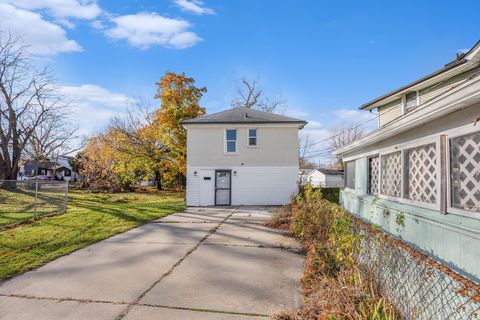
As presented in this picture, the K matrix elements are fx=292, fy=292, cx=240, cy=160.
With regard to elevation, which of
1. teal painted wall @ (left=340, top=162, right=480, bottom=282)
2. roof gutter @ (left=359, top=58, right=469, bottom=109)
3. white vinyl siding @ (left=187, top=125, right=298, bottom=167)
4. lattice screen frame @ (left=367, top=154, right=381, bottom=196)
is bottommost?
teal painted wall @ (left=340, top=162, right=480, bottom=282)

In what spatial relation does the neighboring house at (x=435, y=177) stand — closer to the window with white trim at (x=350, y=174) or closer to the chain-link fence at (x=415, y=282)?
the chain-link fence at (x=415, y=282)

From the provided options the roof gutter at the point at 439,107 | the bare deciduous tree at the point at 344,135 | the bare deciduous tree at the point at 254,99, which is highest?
the bare deciduous tree at the point at 254,99

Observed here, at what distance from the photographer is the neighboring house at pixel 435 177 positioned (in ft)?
9.31

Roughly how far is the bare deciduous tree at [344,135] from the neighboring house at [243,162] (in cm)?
2923

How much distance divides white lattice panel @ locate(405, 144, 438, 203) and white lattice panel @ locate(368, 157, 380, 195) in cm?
160

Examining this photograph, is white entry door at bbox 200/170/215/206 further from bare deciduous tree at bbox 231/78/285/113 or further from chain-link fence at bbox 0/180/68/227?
bare deciduous tree at bbox 231/78/285/113

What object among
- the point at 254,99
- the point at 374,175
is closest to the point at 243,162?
the point at 374,175

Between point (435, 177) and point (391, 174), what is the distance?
166 cm

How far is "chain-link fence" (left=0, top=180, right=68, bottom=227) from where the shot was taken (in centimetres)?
1070

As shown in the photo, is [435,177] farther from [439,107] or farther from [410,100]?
[410,100]

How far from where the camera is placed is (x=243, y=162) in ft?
53.7

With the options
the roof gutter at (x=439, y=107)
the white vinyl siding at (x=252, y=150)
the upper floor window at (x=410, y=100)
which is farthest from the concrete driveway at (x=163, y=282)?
the white vinyl siding at (x=252, y=150)

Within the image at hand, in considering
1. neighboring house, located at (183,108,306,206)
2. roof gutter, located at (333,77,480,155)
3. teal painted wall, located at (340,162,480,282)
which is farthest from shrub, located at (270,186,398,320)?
neighboring house, located at (183,108,306,206)

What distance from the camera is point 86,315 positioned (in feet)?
11.0
